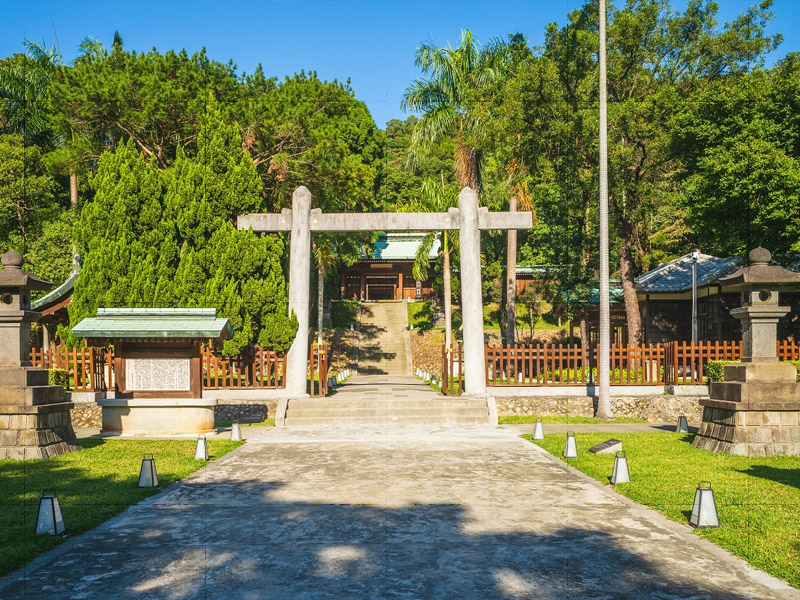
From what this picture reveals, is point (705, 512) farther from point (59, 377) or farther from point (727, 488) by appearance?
point (59, 377)

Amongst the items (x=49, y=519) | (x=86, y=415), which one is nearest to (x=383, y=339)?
(x=86, y=415)

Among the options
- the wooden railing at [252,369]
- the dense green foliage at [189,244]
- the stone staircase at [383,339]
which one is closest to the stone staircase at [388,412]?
the wooden railing at [252,369]

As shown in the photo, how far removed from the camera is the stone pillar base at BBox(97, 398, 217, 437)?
16750 millimetres

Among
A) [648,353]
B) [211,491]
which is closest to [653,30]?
[648,353]

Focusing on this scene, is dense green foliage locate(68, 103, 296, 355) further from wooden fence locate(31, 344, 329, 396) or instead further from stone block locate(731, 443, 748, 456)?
stone block locate(731, 443, 748, 456)

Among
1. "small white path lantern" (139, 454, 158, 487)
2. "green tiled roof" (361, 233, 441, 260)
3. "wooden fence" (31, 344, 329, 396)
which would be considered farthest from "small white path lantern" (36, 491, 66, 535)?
"green tiled roof" (361, 233, 441, 260)

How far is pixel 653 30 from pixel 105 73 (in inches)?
760

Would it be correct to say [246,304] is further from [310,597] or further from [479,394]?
[310,597]

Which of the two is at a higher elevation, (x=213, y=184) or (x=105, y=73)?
(x=105, y=73)

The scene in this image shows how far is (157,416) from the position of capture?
55.4ft

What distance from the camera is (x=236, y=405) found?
1998cm

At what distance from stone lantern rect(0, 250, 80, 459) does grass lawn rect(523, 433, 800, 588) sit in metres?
9.79

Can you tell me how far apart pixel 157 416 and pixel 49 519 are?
9.40 metres

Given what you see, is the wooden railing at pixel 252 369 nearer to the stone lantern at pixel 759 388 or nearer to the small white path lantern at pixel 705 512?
the stone lantern at pixel 759 388
